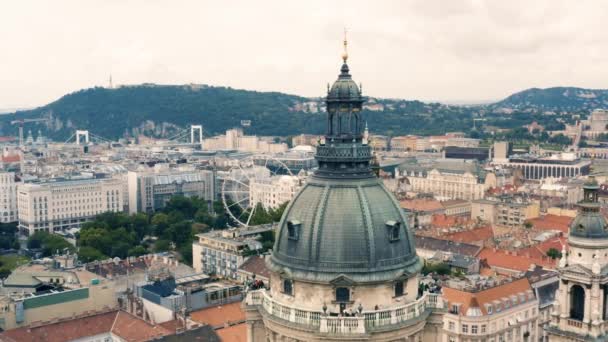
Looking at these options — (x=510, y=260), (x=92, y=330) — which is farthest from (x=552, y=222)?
(x=92, y=330)

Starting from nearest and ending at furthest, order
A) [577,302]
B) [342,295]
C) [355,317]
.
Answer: [355,317], [342,295], [577,302]

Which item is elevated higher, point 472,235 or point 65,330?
point 472,235

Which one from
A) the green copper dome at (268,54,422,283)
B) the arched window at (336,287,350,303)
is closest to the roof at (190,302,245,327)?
the green copper dome at (268,54,422,283)

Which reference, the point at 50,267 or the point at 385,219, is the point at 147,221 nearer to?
the point at 50,267

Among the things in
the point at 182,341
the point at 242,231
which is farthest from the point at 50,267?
the point at 182,341

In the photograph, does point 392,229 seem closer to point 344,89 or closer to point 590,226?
point 344,89

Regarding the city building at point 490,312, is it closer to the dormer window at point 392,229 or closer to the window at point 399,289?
the window at point 399,289
